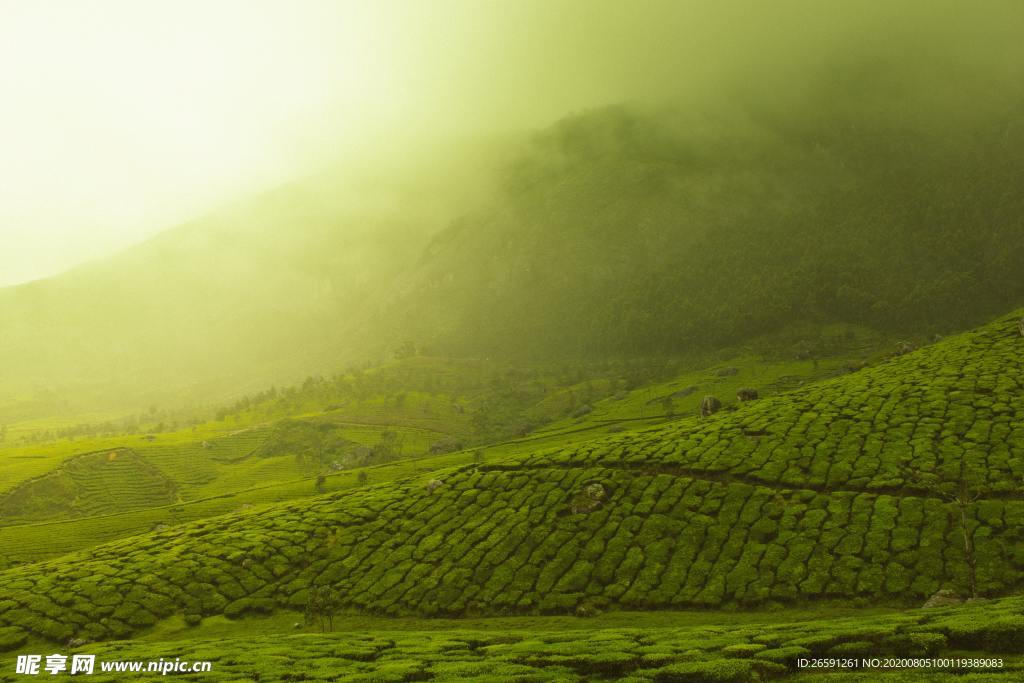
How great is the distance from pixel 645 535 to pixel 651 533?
2.87ft

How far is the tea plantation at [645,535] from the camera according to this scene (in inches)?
2876

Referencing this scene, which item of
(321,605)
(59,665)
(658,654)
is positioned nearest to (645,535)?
(321,605)

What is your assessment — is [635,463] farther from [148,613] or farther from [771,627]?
[148,613]

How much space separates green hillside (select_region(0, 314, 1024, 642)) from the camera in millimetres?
73938

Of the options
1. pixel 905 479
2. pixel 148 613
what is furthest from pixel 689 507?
pixel 148 613

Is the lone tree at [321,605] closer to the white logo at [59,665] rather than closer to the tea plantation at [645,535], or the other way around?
the tea plantation at [645,535]

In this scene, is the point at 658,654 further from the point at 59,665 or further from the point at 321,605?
the point at 321,605

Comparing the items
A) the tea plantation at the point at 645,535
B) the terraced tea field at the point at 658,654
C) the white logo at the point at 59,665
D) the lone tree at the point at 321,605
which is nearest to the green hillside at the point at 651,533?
the tea plantation at the point at 645,535

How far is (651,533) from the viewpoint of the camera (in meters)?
88.5

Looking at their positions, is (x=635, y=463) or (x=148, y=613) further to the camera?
(x=635, y=463)

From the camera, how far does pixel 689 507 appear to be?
304 ft

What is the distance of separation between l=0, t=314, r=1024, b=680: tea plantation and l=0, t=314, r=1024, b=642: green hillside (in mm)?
297

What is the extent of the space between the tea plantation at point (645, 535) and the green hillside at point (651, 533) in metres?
0.30

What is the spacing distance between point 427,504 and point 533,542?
2784 cm
